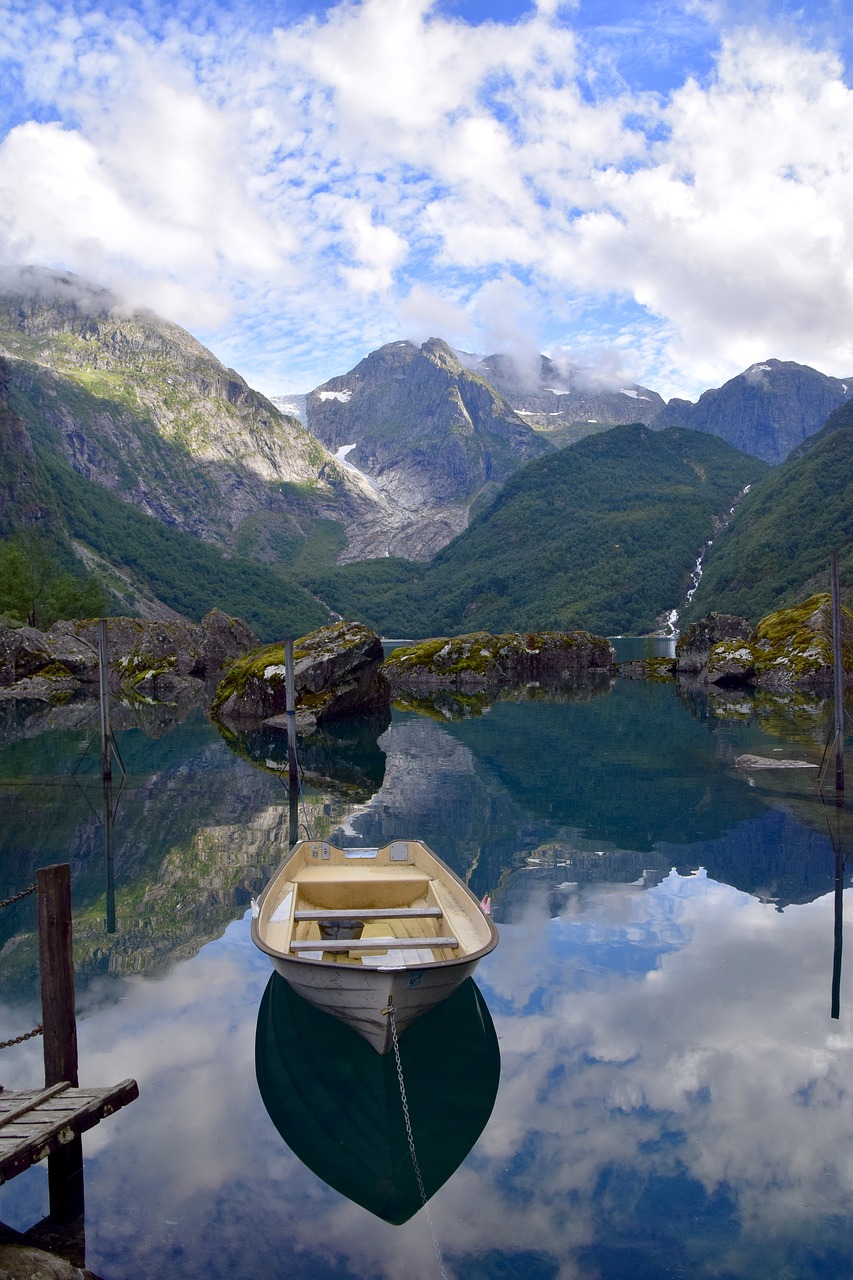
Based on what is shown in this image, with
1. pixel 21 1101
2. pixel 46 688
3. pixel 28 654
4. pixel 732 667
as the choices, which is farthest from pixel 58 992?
pixel 28 654

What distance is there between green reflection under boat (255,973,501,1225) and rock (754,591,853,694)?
59.2 m

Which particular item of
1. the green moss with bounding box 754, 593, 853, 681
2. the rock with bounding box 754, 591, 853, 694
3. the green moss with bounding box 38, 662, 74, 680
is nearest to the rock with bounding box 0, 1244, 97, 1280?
the rock with bounding box 754, 591, 853, 694

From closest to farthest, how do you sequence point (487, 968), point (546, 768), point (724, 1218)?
point (724, 1218) < point (487, 968) < point (546, 768)

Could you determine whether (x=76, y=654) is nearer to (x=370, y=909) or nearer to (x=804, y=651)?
(x=804, y=651)

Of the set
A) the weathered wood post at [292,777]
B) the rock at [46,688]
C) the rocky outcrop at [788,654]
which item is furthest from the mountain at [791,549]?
the weathered wood post at [292,777]

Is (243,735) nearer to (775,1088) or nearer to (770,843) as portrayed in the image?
(770,843)

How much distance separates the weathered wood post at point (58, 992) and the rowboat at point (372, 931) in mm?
2561

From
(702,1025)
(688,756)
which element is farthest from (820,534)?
(702,1025)

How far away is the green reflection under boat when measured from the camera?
8820 mm

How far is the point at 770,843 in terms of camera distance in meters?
21.7

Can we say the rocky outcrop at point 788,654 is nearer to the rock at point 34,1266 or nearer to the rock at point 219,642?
the rock at point 219,642

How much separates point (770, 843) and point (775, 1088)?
12240 millimetres

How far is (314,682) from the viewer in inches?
2112

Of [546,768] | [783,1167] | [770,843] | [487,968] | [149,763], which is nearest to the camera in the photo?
[783,1167]
